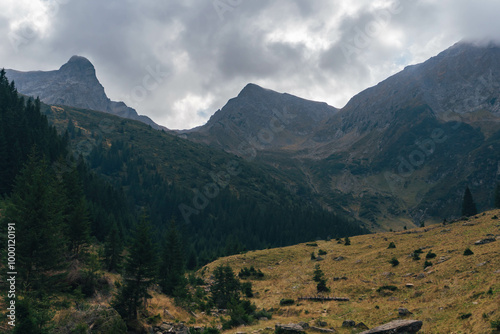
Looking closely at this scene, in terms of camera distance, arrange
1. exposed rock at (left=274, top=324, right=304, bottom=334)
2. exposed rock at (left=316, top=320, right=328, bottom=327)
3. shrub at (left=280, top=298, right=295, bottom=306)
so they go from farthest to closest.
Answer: shrub at (left=280, top=298, right=295, bottom=306), exposed rock at (left=316, top=320, right=328, bottom=327), exposed rock at (left=274, top=324, right=304, bottom=334)

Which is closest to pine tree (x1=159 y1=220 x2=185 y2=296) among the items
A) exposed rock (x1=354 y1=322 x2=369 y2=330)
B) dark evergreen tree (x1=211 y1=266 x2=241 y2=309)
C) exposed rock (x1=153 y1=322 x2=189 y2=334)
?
dark evergreen tree (x1=211 y1=266 x2=241 y2=309)

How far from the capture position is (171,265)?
53.7m

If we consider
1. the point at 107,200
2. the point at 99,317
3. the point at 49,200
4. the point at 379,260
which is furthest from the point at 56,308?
the point at 107,200

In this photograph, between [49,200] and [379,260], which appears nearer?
[49,200]

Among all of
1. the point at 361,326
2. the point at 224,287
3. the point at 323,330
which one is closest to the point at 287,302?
the point at 224,287

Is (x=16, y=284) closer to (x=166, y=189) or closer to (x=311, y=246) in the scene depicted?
(x=311, y=246)

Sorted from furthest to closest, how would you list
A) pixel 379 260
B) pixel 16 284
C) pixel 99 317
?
1. pixel 379 260
2. pixel 16 284
3. pixel 99 317

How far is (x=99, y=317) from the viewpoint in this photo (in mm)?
23969

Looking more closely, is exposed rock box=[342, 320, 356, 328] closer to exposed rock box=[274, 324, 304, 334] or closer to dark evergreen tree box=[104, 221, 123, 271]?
exposed rock box=[274, 324, 304, 334]

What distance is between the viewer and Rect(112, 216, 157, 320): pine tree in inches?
1141

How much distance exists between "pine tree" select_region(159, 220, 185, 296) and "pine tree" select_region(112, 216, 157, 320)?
12.1 metres

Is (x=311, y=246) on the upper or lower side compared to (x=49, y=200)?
lower

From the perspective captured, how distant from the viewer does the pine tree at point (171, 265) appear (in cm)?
4461

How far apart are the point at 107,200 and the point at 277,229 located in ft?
326
